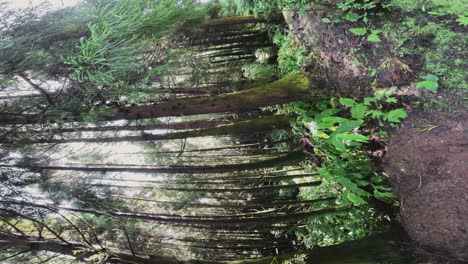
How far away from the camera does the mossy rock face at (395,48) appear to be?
262cm

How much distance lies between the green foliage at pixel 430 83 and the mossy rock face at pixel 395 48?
0.40 feet

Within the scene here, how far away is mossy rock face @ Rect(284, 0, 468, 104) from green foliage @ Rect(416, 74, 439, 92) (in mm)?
121

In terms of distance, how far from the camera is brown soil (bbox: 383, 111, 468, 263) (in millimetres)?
2566

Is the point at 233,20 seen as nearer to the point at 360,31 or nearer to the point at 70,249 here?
the point at 360,31

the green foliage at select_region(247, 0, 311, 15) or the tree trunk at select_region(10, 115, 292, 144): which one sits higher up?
the green foliage at select_region(247, 0, 311, 15)

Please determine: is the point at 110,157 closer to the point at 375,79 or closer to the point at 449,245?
the point at 375,79

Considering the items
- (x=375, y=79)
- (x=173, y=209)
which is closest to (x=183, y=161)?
(x=173, y=209)

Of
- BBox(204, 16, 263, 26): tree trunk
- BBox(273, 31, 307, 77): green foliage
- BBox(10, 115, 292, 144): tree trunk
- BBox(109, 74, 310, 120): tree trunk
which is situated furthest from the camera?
BBox(204, 16, 263, 26): tree trunk

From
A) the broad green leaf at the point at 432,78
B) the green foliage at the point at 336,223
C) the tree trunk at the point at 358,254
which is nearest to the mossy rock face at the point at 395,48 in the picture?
the broad green leaf at the point at 432,78

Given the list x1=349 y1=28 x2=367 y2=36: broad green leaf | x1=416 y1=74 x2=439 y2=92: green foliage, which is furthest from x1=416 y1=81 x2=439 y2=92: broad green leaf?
x1=349 y1=28 x2=367 y2=36: broad green leaf

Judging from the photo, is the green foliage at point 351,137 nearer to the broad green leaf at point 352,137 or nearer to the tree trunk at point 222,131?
the broad green leaf at point 352,137

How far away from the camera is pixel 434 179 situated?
2.79 metres

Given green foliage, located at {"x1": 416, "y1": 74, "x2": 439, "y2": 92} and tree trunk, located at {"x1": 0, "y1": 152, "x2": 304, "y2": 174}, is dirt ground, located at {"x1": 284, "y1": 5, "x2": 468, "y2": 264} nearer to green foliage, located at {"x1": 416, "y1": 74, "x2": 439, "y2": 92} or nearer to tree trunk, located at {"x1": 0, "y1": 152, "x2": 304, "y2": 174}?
green foliage, located at {"x1": 416, "y1": 74, "x2": 439, "y2": 92}

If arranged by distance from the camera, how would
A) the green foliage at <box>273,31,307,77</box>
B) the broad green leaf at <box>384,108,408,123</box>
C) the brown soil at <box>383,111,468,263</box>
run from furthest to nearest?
the green foliage at <box>273,31,307,77</box> < the broad green leaf at <box>384,108,408,123</box> < the brown soil at <box>383,111,468,263</box>
